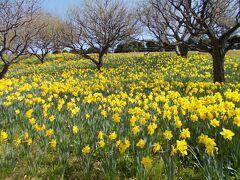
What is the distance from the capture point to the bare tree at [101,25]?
52.2 ft

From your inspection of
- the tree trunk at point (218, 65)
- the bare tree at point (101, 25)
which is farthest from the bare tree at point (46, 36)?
the tree trunk at point (218, 65)

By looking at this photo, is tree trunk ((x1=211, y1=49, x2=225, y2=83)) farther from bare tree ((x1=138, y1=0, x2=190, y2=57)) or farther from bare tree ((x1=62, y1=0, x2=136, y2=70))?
bare tree ((x1=62, y1=0, x2=136, y2=70))

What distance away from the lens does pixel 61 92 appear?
812cm

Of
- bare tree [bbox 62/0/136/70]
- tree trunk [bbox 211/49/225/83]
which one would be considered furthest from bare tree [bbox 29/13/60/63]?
tree trunk [bbox 211/49/225/83]

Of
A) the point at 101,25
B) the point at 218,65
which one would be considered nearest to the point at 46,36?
the point at 101,25

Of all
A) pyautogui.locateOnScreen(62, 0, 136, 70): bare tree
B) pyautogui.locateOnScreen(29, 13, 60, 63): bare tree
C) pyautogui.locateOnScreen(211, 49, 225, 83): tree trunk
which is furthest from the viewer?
pyautogui.locateOnScreen(29, 13, 60, 63): bare tree

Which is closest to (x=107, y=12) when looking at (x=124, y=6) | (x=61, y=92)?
(x=124, y=6)

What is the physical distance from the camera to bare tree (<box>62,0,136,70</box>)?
52.2ft

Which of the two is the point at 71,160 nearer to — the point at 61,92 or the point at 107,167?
the point at 107,167

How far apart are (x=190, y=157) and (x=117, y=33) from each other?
12.8 meters

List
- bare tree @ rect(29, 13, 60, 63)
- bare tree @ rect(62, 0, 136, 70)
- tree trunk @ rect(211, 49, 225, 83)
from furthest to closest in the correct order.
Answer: bare tree @ rect(29, 13, 60, 63) < bare tree @ rect(62, 0, 136, 70) < tree trunk @ rect(211, 49, 225, 83)

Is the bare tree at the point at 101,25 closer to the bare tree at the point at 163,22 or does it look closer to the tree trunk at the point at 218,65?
the bare tree at the point at 163,22

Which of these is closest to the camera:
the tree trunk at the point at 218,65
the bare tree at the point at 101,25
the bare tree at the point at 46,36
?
the tree trunk at the point at 218,65

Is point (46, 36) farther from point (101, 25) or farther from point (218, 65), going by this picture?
point (218, 65)
